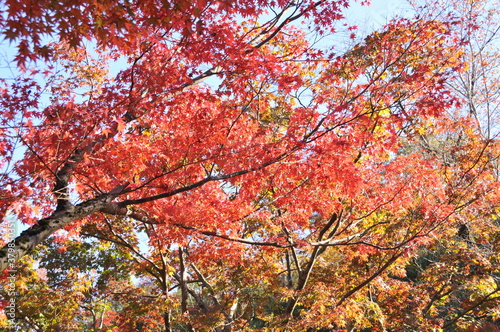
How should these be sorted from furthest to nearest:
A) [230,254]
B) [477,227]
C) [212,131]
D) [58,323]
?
1. [58,323]
2. [477,227]
3. [230,254]
4. [212,131]

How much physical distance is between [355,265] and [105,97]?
8.79 meters

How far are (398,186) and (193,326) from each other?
256 inches

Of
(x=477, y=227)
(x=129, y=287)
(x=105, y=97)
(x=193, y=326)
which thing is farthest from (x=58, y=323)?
(x=477, y=227)

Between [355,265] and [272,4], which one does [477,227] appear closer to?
[355,265]

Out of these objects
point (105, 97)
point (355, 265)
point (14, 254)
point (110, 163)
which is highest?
point (105, 97)

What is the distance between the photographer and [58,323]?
1138 cm

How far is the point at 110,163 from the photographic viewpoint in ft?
18.4

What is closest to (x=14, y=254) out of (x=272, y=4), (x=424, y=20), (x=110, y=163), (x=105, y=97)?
(x=110, y=163)

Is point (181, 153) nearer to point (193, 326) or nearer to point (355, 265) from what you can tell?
point (193, 326)

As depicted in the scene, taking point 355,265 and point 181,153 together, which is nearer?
point 181,153

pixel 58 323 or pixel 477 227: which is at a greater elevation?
pixel 58 323

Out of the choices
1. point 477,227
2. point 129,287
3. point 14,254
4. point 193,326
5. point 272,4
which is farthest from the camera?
point 129,287

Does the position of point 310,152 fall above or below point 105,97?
below

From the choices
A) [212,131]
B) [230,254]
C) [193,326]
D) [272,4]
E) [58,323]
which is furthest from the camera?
[58,323]
